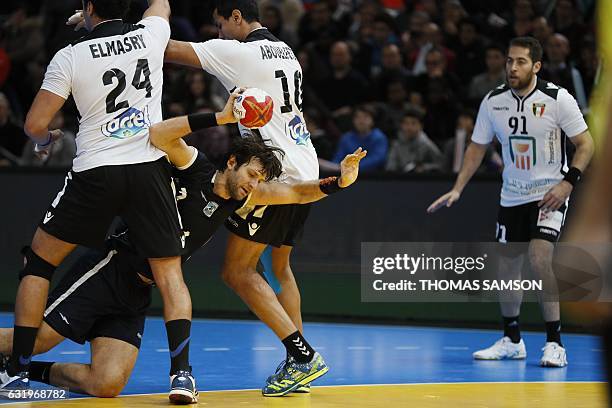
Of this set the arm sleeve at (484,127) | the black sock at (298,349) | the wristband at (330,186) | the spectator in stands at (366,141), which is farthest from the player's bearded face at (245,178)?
the spectator in stands at (366,141)

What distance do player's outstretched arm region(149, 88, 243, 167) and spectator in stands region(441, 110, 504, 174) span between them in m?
5.32

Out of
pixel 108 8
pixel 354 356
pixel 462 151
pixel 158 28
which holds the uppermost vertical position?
pixel 108 8

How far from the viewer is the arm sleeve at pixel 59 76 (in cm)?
584

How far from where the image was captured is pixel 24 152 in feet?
40.3

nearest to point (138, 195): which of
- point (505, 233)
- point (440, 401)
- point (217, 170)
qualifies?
point (217, 170)

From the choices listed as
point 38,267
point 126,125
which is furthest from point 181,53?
point 38,267

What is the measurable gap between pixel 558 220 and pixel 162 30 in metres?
3.55

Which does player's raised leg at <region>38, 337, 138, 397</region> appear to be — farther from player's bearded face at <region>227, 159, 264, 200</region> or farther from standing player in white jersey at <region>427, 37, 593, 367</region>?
standing player in white jersey at <region>427, 37, 593, 367</region>

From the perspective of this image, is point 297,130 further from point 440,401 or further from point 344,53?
point 344,53

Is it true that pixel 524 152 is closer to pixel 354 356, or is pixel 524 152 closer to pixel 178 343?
pixel 354 356

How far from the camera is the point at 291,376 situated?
6.29m

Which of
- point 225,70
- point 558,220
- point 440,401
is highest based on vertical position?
point 225,70

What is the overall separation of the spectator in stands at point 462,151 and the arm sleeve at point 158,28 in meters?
5.36

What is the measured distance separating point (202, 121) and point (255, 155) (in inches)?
20.0
